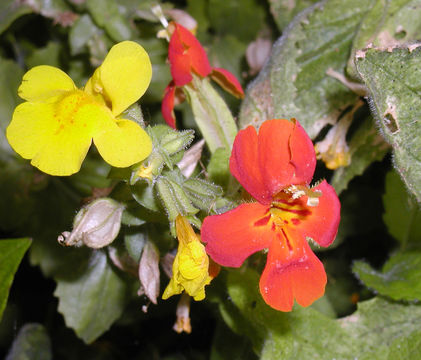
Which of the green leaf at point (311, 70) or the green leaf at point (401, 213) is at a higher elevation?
the green leaf at point (311, 70)

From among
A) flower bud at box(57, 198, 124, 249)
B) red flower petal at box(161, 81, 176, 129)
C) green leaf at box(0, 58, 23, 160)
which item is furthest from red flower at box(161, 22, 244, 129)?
green leaf at box(0, 58, 23, 160)

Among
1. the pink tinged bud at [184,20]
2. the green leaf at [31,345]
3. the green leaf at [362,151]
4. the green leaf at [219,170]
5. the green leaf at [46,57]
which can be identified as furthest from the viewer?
the green leaf at [46,57]

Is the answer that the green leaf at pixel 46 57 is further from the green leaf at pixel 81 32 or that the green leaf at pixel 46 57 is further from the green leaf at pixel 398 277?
the green leaf at pixel 398 277

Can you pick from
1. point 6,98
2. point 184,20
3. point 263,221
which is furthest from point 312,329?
point 6,98

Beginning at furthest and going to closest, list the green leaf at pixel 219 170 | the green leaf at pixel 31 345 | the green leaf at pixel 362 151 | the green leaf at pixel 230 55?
1. the green leaf at pixel 230 55
2. the green leaf at pixel 31 345
3. the green leaf at pixel 362 151
4. the green leaf at pixel 219 170

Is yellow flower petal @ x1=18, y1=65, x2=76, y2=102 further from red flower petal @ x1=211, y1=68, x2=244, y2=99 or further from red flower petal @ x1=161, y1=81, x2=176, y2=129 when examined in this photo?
red flower petal @ x1=211, y1=68, x2=244, y2=99

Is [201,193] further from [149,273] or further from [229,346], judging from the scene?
[229,346]

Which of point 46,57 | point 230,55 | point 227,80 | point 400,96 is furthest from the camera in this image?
point 230,55

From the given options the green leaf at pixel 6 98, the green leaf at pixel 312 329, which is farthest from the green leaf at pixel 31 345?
the green leaf at pixel 312 329
